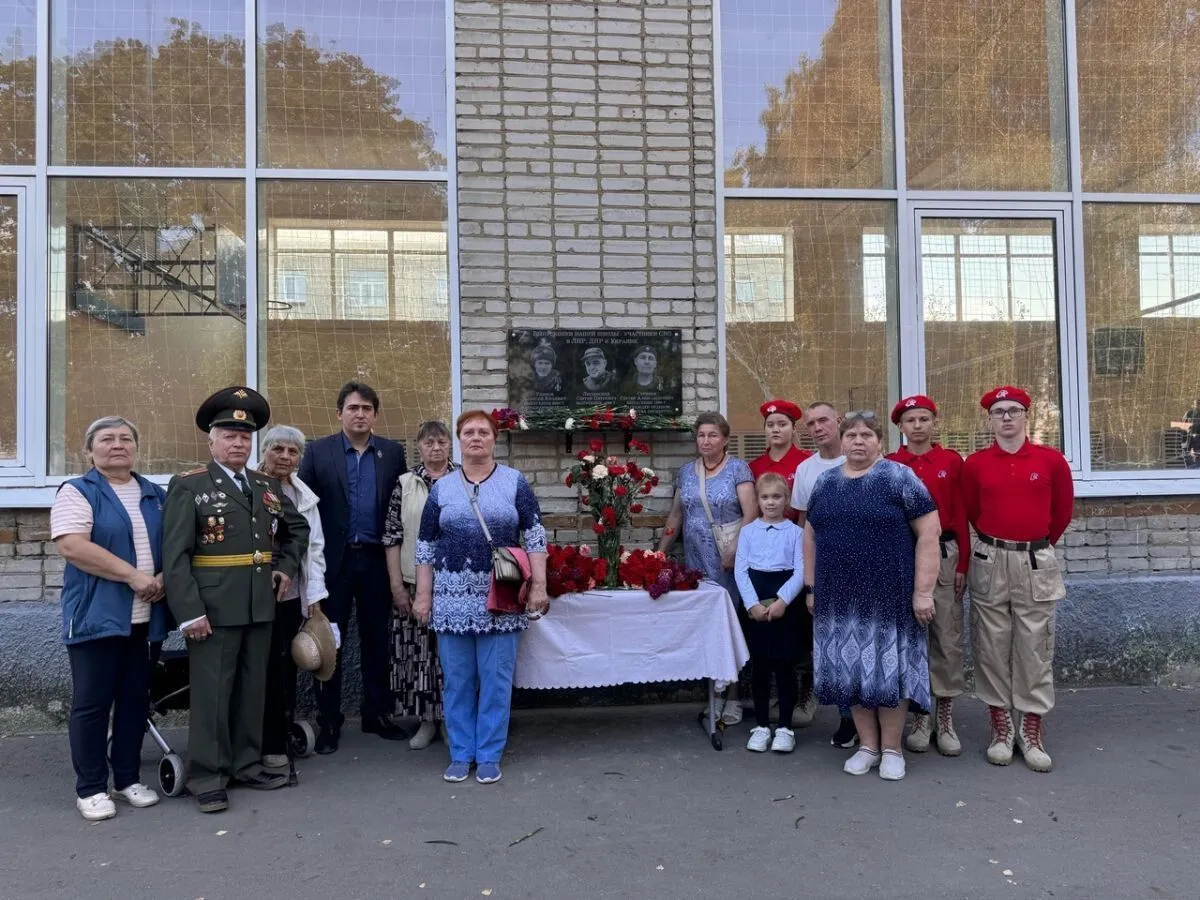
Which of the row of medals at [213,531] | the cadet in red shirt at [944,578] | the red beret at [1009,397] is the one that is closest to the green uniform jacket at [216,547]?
the row of medals at [213,531]

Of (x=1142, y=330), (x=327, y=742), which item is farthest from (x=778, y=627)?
(x=1142, y=330)

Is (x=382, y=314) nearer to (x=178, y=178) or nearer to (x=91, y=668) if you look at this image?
(x=178, y=178)

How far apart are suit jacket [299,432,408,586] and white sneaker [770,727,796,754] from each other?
233 cm

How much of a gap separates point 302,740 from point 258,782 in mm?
544

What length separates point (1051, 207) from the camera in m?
6.12

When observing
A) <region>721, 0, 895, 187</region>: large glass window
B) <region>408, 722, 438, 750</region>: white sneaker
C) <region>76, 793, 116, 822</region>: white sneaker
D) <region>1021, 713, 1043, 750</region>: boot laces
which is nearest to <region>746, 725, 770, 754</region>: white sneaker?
→ <region>1021, 713, 1043, 750</region>: boot laces

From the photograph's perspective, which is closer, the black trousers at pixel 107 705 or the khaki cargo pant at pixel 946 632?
the black trousers at pixel 107 705

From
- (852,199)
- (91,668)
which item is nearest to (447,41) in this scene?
(852,199)

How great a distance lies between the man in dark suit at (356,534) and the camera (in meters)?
4.72

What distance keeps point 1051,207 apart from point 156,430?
19.8 feet

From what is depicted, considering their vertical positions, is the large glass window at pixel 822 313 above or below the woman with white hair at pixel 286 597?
above

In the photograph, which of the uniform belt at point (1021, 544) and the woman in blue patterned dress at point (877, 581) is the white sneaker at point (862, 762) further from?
the uniform belt at point (1021, 544)

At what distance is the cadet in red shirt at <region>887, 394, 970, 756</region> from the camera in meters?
4.49

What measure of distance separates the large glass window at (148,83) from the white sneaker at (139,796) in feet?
12.1
